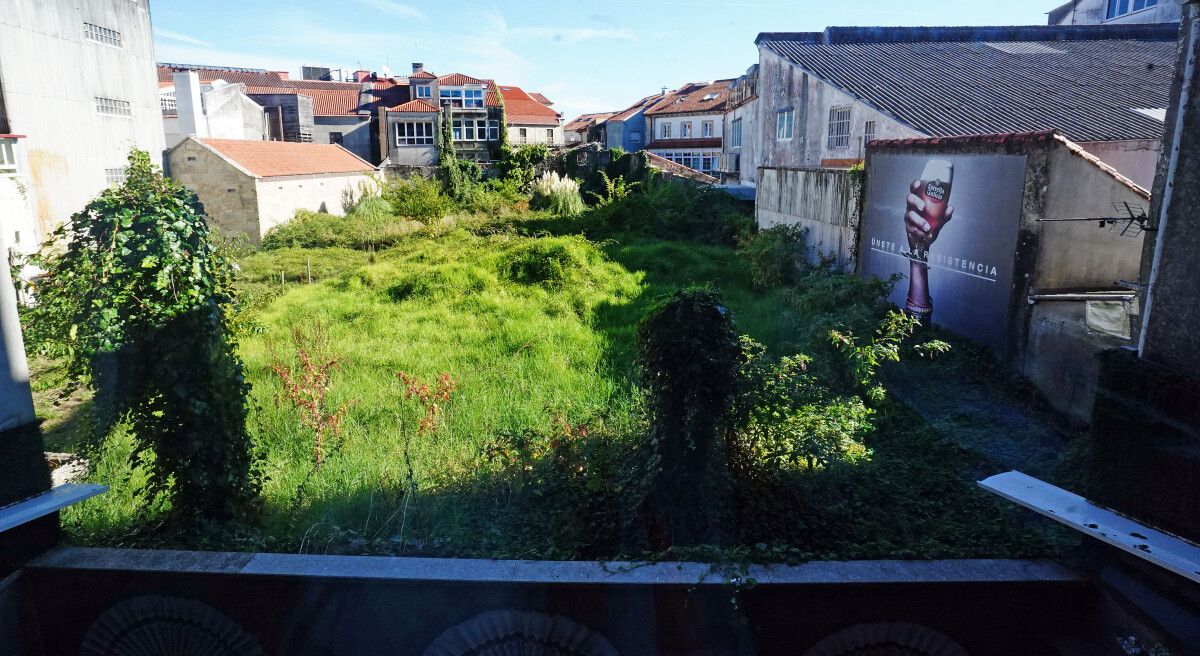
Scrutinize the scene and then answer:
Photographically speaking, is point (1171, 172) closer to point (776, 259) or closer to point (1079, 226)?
point (1079, 226)

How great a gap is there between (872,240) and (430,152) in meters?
31.1

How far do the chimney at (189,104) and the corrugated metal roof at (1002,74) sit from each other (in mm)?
23410

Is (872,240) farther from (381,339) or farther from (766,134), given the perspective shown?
(766,134)

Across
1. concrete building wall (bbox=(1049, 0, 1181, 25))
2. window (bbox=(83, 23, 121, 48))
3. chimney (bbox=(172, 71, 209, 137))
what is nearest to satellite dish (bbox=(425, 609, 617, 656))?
concrete building wall (bbox=(1049, 0, 1181, 25))

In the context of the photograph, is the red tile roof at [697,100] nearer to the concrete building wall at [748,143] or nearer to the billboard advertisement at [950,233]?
the concrete building wall at [748,143]

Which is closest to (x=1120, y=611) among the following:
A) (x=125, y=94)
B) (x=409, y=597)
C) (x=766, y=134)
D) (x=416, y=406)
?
(x=409, y=597)

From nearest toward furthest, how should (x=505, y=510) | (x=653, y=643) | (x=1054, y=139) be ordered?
(x=653, y=643) → (x=505, y=510) → (x=1054, y=139)

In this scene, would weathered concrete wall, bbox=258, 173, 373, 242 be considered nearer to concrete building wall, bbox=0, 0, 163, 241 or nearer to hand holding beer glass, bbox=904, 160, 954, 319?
concrete building wall, bbox=0, 0, 163, 241

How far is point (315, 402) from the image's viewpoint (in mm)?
7152

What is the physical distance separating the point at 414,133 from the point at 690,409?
122 ft

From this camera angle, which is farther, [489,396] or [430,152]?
[430,152]

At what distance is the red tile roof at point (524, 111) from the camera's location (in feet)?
143

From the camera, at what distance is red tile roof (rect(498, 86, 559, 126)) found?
143ft

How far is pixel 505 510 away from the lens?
5.26 m
